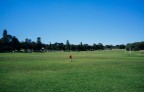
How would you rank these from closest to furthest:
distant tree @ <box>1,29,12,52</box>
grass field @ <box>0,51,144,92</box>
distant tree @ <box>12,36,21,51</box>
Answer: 1. grass field @ <box>0,51,144,92</box>
2. distant tree @ <box>1,29,12,52</box>
3. distant tree @ <box>12,36,21,51</box>

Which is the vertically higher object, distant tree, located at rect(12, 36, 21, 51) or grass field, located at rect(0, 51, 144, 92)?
distant tree, located at rect(12, 36, 21, 51)

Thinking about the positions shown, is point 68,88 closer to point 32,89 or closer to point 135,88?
point 32,89

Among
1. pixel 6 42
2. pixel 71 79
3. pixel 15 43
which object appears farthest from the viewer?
pixel 15 43

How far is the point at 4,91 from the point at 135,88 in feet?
28.7

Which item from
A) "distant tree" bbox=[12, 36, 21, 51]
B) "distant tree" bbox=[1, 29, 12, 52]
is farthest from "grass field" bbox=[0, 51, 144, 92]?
"distant tree" bbox=[12, 36, 21, 51]

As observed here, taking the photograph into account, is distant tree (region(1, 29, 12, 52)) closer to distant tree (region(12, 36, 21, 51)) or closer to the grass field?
distant tree (region(12, 36, 21, 51))

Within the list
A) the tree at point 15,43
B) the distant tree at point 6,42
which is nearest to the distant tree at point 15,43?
the tree at point 15,43

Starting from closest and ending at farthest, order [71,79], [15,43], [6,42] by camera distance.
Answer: [71,79] → [6,42] → [15,43]

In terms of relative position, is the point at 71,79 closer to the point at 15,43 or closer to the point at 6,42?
the point at 6,42

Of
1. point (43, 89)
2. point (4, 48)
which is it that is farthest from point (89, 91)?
point (4, 48)

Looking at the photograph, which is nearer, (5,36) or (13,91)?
(13,91)

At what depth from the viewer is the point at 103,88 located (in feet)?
53.3

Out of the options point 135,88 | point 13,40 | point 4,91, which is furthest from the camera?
point 13,40

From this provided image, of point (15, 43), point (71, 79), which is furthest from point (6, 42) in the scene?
point (71, 79)
